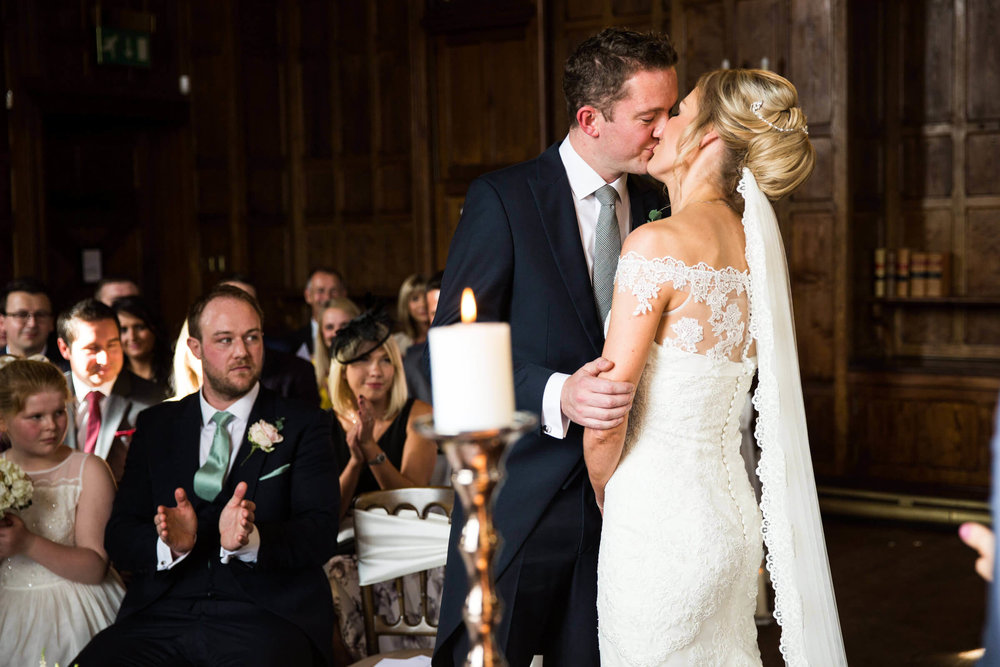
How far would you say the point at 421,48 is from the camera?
353 inches

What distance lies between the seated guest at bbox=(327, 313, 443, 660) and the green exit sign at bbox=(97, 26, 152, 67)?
5639 mm

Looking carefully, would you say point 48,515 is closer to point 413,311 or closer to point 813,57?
point 413,311

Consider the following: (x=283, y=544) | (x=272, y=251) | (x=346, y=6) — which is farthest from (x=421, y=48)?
(x=283, y=544)

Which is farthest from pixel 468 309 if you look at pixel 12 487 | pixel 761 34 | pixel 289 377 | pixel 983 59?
pixel 983 59

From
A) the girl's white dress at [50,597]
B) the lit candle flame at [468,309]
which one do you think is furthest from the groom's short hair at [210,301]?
the lit candle flame at [468,309]

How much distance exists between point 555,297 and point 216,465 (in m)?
1.47

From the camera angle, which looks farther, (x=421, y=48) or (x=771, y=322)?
(x=421, y=48)

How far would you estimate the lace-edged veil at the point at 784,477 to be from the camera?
2107mm

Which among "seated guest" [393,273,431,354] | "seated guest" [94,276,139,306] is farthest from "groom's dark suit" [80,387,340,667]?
"seated guest" [393,273,431,354]

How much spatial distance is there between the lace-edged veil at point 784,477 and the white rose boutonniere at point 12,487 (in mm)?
2005

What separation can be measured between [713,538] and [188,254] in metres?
8.59

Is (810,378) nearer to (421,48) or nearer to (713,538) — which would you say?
(421,48)

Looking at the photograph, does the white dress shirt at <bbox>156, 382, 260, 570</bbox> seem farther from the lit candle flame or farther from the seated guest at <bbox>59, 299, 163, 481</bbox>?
the lit candle flame

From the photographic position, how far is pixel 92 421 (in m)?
4.47
